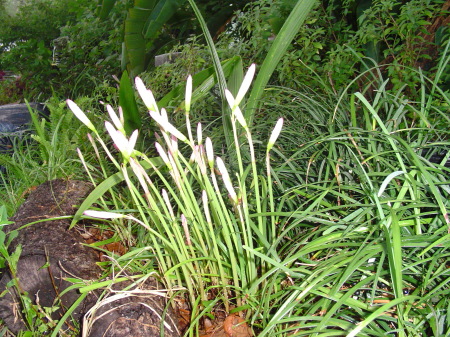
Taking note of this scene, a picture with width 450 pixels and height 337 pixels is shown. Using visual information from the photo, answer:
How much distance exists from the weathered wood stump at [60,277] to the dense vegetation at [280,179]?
0.31 ft

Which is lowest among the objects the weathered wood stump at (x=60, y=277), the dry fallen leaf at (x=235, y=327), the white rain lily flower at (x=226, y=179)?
the dry fallen leaf at (x=235, y=327)

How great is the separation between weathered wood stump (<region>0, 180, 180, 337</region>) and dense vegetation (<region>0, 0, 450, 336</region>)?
0.09 meters

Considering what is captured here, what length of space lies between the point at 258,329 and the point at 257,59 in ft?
7.90

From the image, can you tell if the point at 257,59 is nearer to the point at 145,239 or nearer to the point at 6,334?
the point at 145,239

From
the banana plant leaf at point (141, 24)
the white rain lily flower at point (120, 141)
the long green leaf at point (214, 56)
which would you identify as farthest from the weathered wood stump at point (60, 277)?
the banana plant leaf at point (141, 24)

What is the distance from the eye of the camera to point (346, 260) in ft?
3.16

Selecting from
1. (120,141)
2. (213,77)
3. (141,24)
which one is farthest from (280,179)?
(141,24)

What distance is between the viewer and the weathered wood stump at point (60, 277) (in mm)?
1216

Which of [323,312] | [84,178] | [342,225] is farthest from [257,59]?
[323,312]

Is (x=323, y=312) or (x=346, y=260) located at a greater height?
(x=346, y=260)

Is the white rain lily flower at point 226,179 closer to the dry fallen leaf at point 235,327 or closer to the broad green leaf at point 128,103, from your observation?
the dry fallen leaf at point 235,327

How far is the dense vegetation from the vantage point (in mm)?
1011

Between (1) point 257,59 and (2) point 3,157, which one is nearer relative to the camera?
(2) point 3,157

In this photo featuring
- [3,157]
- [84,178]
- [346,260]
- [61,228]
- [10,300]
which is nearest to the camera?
[346,260]
